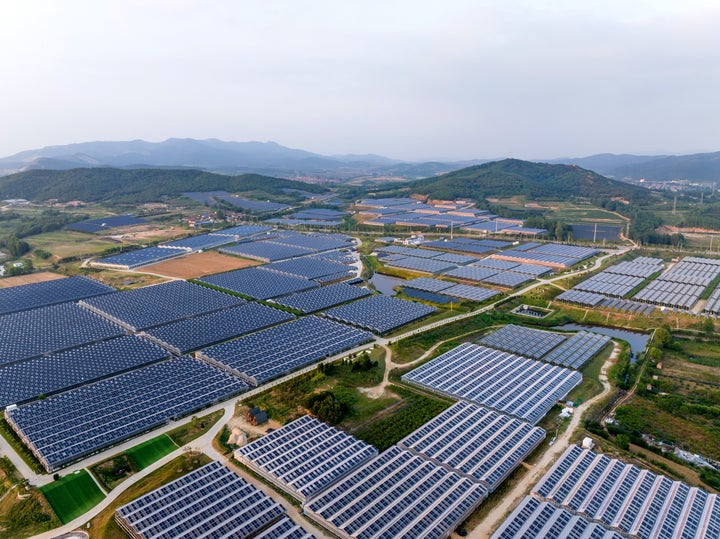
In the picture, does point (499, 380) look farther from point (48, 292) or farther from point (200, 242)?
point (200, 242)

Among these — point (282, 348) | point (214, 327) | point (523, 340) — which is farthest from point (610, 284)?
point (214, 327)

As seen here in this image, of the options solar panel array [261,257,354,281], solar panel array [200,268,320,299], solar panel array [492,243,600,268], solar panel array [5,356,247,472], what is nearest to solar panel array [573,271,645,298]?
solar panel array [492,243,600,268]

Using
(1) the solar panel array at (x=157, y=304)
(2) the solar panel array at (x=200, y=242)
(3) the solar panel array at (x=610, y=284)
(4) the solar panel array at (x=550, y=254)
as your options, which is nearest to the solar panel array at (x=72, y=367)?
(1) the solar panel array at (x=157, y=304)

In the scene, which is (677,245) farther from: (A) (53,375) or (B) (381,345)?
(A) (53,375)

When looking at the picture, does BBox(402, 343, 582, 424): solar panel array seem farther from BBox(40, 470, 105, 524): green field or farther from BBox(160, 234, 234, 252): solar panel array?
BBox(160, 234, 234, 252): solar panel array

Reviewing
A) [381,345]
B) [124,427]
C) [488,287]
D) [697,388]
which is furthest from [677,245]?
[124,427]

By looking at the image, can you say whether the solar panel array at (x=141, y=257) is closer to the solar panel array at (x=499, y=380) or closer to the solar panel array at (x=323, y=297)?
the solar panel array at (x=323, y=297)
